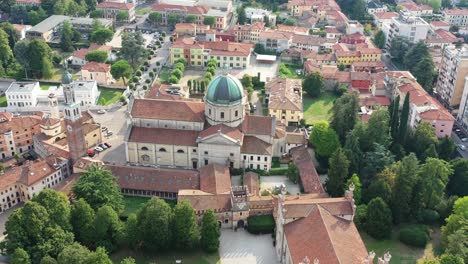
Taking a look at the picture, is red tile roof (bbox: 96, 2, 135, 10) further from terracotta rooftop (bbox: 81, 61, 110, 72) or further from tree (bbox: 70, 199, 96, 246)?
tree (bbox: 70, 199, 96, 246)

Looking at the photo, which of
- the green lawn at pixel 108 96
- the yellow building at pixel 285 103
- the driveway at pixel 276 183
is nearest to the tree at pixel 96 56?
the green lawn at pixel 108 96

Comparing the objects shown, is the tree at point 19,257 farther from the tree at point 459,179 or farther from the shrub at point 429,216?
the tree at point 459,179

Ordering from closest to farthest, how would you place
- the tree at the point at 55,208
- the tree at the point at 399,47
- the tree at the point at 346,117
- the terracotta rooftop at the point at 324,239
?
the terracotta rooftop at the point at 324,239 < the tree at the point at 55,208 < the tree at the point at 346,117 < the tree at the point at 399,47

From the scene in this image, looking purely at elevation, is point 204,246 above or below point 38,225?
below

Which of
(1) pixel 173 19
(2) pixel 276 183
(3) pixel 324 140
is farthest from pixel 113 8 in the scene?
(2) pixel 276 183

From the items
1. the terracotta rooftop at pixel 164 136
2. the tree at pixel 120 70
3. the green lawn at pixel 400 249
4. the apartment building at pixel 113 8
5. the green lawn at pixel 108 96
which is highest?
the apartment building at pixel 113 8

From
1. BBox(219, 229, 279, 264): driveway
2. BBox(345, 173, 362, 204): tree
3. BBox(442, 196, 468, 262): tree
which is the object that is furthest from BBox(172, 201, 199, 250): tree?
BBox(442, 196, 468, 262): tree

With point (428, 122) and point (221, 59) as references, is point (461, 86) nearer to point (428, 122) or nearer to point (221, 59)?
point (428, 122)

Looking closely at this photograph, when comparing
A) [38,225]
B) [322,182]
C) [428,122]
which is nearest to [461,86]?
[428,122]
